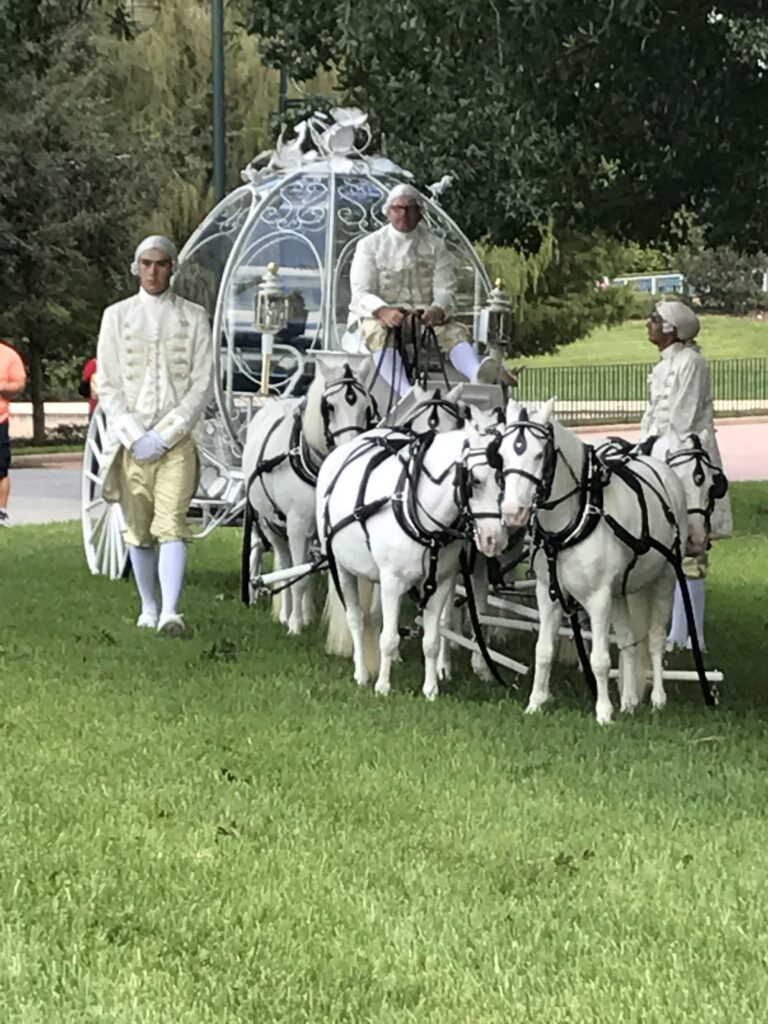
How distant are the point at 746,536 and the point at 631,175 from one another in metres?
5.09

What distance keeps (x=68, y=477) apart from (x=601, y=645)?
19.5 meters

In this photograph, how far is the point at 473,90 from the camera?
12.0m

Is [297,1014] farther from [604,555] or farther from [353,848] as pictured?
[604,555]

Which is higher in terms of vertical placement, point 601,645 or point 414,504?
point 414,504

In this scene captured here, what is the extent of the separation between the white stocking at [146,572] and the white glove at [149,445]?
81cm

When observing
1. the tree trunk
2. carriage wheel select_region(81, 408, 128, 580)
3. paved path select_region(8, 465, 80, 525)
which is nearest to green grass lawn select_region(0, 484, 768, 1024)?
carriage wheel select_region(81, 408, 128, 580)

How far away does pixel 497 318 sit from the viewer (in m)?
12.3

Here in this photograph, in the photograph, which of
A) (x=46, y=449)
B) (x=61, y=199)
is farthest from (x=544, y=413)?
(x=46, y=449)

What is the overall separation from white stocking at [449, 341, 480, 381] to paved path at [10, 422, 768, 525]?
33.6 feet

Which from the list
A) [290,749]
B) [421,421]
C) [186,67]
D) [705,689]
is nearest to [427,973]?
[290,749]

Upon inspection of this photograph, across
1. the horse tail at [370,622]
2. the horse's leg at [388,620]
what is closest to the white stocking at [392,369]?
the horse tail at [370,622]

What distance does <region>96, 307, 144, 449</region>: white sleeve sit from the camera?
432 inches

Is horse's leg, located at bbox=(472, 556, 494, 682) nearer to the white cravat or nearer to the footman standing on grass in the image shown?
the footman standing on grass

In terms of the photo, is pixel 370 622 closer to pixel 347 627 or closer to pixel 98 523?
pixel 347 627
